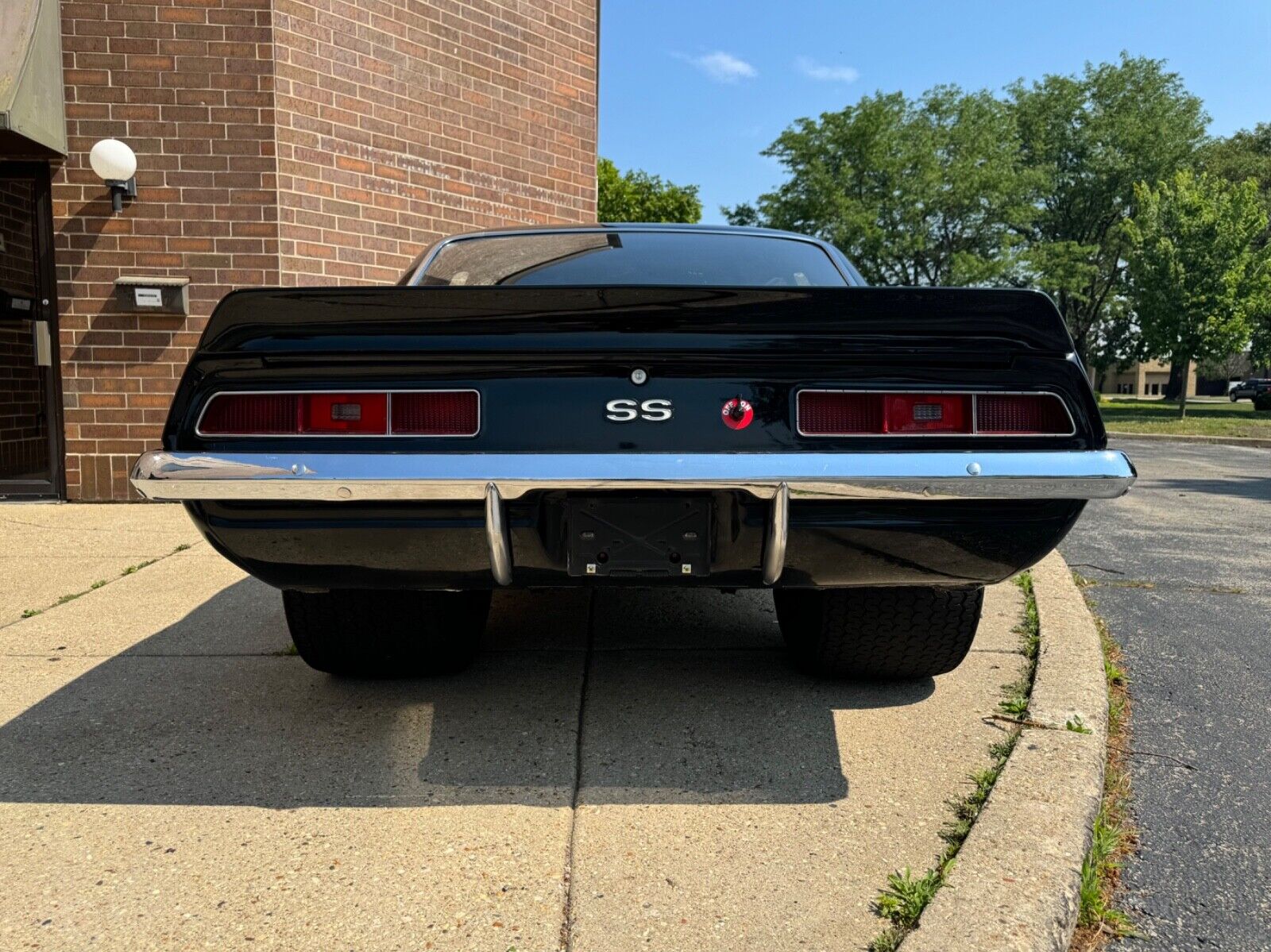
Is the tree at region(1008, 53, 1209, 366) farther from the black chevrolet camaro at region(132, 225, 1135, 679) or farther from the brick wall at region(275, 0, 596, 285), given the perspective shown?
the black chevrolet camaro at region(132, 225, 1135, 679)

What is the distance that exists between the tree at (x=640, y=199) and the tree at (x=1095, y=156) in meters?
14.8

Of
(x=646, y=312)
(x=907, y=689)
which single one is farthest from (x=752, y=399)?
(x=907, y=689)

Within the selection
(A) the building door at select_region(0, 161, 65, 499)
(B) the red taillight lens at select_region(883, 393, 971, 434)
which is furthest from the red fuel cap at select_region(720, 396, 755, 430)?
(A) the building door at select_region(0, 161, 65, 499)

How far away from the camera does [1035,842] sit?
75.3 inches

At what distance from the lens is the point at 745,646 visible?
10.9ft

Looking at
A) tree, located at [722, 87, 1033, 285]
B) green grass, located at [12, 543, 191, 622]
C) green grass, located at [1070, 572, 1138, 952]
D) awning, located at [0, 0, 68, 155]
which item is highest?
→ tree, located at [722, 87, 1033, 285]

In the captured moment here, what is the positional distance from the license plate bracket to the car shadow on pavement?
579 mm

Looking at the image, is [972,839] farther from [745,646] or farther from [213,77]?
[213,77]

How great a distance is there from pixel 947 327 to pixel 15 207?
295 inches

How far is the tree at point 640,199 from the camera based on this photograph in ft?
129

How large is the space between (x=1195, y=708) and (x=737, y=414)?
1.91 metres

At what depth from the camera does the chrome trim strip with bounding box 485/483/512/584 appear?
6.61 feet

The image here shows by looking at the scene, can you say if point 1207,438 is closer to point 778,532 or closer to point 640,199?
point 778,532

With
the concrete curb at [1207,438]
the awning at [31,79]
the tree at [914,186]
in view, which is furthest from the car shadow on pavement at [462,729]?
the tree at [914,186]
